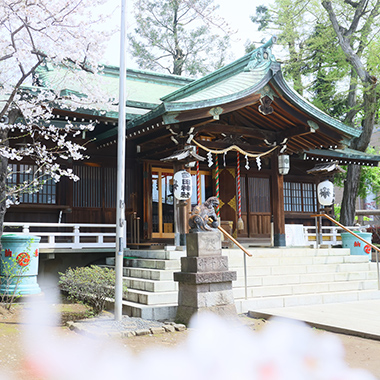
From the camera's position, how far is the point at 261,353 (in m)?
6.07

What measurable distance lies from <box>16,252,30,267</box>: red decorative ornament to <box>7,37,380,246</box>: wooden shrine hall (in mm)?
3454

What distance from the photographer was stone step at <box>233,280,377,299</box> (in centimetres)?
941

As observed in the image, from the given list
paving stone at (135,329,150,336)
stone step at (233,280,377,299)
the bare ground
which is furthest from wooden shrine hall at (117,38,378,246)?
the bare ground

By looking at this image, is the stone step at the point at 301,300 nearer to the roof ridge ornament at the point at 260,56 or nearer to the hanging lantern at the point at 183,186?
the hanging lantern at the point at 183,186

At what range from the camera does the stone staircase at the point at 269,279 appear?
859cm

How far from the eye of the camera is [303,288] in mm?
9984

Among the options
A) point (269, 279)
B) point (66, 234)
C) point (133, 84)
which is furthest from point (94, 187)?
point (269, 279)

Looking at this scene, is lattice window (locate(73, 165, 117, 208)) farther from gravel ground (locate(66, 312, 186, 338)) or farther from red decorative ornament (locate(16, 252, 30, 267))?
gravel ground (locate(66, 312, 186, 338))

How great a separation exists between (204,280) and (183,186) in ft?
11.8

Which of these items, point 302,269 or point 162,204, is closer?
point 302,269

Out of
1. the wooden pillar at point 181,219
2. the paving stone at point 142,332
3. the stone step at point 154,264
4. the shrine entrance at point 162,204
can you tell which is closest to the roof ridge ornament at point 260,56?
the wooden pillar at point 181,219

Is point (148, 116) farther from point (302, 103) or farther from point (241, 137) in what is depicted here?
point (302, 103)

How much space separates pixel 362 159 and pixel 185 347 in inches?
512

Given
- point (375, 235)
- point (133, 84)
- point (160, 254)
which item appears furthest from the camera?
point (375, 235)
